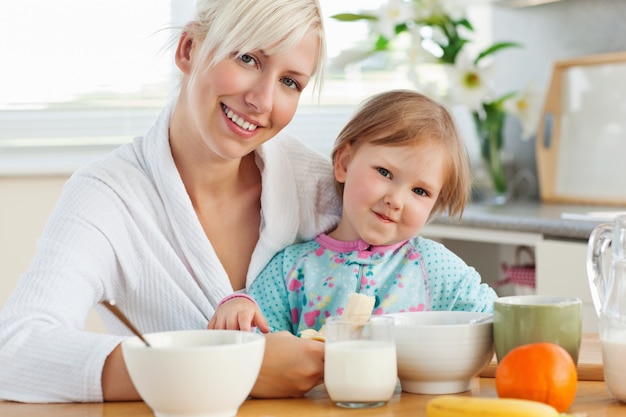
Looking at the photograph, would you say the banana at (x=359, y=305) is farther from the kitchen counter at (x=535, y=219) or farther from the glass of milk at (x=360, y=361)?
the kitchen counter at (x=535, y=219)

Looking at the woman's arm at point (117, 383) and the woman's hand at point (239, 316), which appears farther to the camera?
the woman's hand at point (239, 316)

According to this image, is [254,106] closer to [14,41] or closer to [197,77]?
[197,77]

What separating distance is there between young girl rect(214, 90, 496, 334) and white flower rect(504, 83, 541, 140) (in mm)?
1941

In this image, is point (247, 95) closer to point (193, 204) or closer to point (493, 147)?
point (193, 204)

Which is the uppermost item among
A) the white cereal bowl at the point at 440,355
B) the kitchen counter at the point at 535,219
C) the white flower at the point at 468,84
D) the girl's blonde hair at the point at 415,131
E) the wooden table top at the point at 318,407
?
the girl's blonde hair at the point at 415,131

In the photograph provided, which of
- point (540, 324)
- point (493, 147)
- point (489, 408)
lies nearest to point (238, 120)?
point (540, 324)

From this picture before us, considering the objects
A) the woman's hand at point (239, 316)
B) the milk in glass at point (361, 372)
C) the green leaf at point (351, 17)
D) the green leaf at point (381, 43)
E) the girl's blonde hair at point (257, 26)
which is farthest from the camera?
the green leaf at point (381, 43)

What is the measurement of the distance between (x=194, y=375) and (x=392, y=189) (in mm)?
697

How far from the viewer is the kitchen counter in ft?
9.07

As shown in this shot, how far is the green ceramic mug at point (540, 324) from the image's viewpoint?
1.18m

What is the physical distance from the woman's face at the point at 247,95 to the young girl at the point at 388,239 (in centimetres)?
14

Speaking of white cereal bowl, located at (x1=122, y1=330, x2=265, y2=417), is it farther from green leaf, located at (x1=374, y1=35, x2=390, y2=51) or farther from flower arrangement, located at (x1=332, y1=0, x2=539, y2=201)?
green leaf, located at (x1=374, y1=35, x2=390, y2=51)

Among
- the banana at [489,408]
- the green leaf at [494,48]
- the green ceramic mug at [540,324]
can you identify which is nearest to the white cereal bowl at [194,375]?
the banana at [489,408]

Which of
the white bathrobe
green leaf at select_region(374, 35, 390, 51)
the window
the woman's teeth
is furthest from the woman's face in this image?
green leaf at select_region(374, 35, 390, 51)
